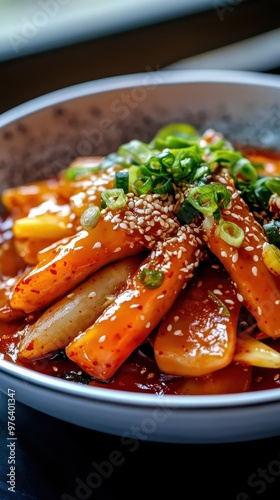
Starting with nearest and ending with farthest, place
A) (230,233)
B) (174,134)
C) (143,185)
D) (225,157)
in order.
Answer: (230,233)
(143,185)
(225,157)
(174,134)

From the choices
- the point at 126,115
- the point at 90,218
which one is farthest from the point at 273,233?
the point at 126,115

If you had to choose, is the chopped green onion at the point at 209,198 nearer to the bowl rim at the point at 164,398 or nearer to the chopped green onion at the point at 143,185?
the chopped green onion at the point at 143,185

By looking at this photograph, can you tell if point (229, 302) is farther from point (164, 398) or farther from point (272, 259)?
point (164, 398)

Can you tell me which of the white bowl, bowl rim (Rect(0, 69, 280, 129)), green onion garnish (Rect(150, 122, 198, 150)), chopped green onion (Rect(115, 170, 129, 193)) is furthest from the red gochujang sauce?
bowl rim (Rect(0, 69, 280, 129))

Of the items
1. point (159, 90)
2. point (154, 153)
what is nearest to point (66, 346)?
point (154, 153)

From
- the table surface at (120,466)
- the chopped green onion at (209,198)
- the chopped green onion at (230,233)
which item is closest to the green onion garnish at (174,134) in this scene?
the chopped green onion at (209,198)

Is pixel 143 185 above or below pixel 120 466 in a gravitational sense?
above

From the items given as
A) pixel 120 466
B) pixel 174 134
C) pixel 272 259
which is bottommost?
pixel 120 466
